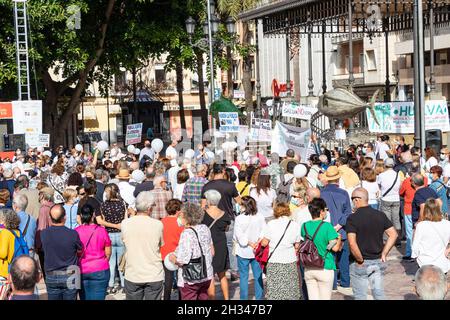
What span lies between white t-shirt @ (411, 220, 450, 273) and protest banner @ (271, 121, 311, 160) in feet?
35.2

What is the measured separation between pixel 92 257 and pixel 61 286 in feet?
1.83

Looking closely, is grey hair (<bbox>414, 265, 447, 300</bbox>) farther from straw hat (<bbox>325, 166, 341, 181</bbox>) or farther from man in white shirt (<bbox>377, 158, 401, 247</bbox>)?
man in white shirt (<bbox>377, 158, 401, 247</bbox>)

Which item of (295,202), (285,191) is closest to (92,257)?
(295,202)

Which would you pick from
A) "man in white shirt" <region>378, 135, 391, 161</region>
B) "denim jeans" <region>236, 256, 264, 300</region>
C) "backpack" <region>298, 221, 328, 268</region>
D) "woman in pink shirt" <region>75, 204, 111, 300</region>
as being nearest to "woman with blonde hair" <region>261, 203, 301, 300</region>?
"backpack" <region>298, 221, 328, 268</region>

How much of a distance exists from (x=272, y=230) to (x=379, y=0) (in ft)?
62.7

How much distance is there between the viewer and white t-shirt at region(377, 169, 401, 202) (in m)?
14.7

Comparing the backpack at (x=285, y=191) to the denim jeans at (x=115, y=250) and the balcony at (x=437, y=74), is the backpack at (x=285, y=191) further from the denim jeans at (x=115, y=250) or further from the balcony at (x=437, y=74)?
the balcony at (x=437, y=74)

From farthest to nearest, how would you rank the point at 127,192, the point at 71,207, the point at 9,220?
the point at 127,192
the point at 71,207
the point at 9,220

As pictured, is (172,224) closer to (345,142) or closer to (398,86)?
(345,142)

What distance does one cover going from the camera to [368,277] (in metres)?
9.62

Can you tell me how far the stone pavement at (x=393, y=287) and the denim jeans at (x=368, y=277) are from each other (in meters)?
1.97

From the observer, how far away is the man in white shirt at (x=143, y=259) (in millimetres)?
9516

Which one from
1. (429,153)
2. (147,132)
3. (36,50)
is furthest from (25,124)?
(147,132)

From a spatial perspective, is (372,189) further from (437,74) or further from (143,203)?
(437,74)
